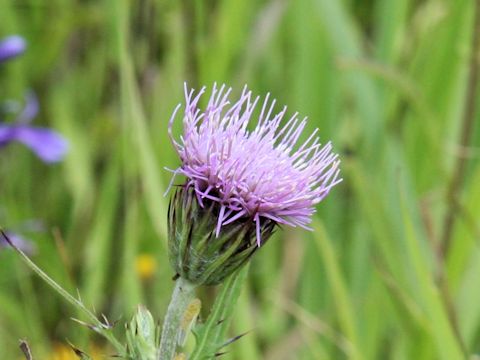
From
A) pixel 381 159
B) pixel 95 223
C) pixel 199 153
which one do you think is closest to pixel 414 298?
pixel 381 159

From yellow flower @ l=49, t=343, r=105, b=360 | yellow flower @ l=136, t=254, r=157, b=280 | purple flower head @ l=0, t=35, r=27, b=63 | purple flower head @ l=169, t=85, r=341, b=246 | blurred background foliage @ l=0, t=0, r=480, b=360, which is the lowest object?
yellow flower @ l=49, t=343, r=105, b=360

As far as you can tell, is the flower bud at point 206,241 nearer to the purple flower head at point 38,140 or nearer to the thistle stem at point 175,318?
the thistle stem at point 175,318

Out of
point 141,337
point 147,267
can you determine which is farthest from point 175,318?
point 147,267

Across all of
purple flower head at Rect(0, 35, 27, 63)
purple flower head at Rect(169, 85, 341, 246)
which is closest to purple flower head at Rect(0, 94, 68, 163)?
purple flower head at Rect(0, 35, 27, 63)

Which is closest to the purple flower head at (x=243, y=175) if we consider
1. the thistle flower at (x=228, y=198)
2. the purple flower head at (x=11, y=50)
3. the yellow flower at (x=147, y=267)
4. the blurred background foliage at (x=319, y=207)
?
the thistle flower at (x=228, y=198)

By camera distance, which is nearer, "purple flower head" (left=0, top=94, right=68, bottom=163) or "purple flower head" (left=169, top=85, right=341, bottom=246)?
"purple flower head" (left=169, top=85, right=341, bottom=246)

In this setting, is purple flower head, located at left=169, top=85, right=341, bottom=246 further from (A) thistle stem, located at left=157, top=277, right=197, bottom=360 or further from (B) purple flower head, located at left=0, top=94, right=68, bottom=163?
(B) purple flower head, located at left=0, top=94, right=68, bottom=163

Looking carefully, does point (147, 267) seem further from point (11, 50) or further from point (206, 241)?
point (206, 241)
